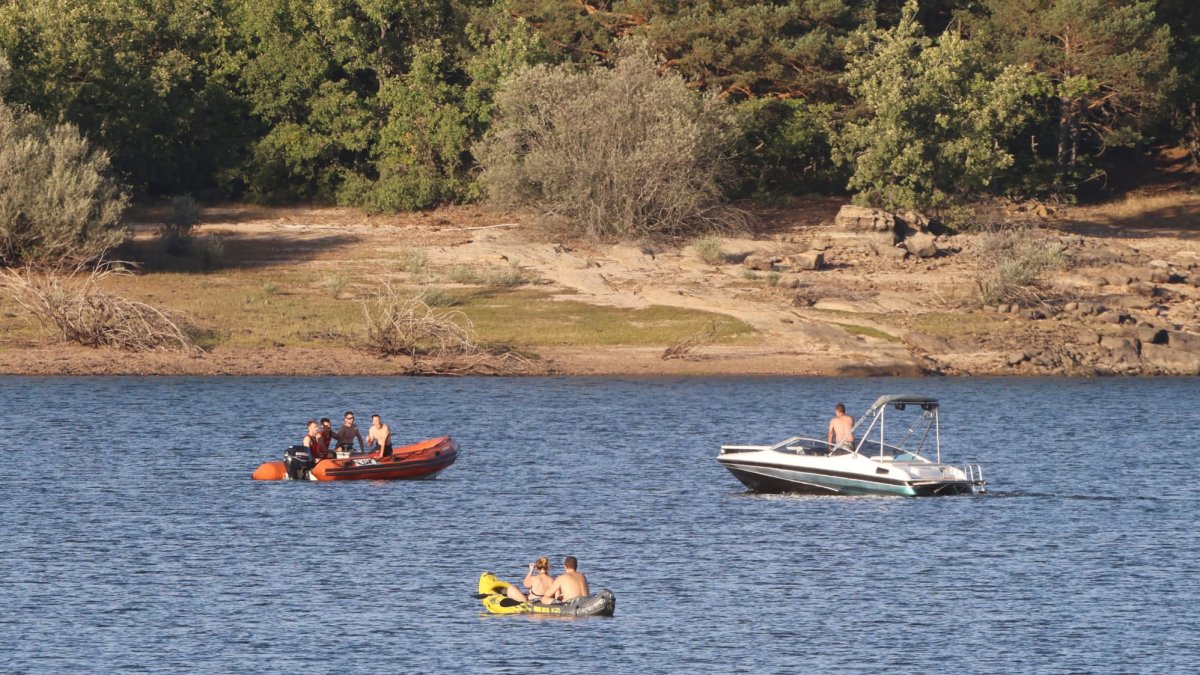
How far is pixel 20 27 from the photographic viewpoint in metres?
67.2

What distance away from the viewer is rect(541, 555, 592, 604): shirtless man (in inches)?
1124

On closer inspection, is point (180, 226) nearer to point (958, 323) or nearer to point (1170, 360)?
point (958, 323)

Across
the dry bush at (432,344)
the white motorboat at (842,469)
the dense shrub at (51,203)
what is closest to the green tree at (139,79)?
the dense shrub at (51,203)

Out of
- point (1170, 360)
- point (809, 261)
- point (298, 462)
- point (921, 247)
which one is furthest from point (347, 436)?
point (921, 247)

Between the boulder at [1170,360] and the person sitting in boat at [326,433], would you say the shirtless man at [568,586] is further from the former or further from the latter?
the boulder at [1170,360]

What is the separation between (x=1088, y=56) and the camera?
2825 inches

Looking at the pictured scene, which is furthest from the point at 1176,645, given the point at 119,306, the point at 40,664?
the point at 119,306

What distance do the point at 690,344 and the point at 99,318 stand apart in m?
17.8

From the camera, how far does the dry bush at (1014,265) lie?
196ft

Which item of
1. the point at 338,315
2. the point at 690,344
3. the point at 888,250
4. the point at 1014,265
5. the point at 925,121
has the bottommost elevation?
the point at 690,344

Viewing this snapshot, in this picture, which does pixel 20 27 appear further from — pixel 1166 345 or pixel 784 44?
pixel 1166 345

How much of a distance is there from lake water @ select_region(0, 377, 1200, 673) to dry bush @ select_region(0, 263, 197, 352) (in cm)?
149

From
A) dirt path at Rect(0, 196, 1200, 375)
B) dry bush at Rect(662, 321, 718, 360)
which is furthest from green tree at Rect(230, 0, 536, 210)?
dry bush at Rect(662, 321, 718, 360)

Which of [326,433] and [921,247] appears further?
[921,247]
